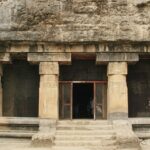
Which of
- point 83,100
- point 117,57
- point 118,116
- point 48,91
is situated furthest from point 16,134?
point 83,100

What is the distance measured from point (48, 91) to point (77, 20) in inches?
122

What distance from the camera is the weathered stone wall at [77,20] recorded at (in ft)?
51.9

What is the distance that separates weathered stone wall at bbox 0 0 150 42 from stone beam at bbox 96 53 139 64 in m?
0.70

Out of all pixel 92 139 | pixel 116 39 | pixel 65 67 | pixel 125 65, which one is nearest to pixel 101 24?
pixel 116 39

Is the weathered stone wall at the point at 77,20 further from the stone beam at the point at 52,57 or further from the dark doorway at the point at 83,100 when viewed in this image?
the dark doorway at the point at 83,100

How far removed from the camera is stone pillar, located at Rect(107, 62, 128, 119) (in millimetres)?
16016

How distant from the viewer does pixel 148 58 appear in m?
17.7

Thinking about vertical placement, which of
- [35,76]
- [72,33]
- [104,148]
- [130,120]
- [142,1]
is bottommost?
[104,148]

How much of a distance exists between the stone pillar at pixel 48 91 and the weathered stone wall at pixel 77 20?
1.22m

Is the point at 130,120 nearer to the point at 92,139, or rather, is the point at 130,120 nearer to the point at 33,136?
the point at 92,139

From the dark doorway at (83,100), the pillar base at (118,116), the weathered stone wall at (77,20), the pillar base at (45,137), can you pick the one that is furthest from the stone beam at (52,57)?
the dark doorway at (83,100)

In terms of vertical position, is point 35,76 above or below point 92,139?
above

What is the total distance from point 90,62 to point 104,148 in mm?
5348

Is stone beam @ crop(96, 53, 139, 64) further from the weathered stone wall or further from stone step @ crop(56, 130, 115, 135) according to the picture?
stone step @ crop(56, 130, 115, 135)
